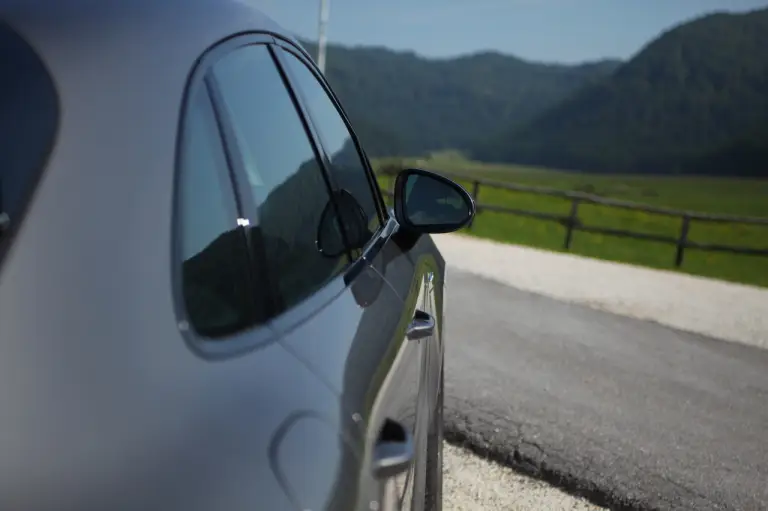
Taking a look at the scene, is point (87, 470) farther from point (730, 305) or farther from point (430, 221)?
point (730, 305)

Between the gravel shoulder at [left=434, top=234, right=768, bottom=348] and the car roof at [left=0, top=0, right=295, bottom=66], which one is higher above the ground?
the car roof at [left=0, top=0, right=295, bottom=66]

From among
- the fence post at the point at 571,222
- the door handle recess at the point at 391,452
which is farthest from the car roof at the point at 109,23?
the fence post at the point at 571,222

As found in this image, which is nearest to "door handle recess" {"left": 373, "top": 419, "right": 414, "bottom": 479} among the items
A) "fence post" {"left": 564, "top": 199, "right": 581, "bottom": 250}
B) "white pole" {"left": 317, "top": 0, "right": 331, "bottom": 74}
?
"fence post" {"left": 564, "top": 199, "right": 581, "bottom": 250}

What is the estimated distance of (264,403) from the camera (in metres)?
1.03

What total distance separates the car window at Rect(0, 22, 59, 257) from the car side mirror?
1.34 m

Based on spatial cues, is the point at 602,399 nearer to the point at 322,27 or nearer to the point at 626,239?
the point at 626,239

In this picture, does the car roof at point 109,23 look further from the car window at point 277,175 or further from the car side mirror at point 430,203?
the car side mirror at point 430,203

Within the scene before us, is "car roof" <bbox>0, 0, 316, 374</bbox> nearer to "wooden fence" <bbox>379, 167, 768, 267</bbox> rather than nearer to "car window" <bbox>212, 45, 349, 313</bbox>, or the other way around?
"car window" <bbox>212, 45, 349, 313</bbox>

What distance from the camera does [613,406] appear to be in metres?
4.92

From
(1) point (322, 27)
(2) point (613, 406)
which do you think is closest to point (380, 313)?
(2) point (613, 406)

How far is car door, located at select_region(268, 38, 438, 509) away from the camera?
1.32 m

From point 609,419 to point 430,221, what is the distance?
110 inches

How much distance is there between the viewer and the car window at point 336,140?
202cm

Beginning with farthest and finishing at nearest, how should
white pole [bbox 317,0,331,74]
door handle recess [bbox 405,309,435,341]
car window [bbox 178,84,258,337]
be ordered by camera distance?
white pole [bbox 317,0,331,74] → door handle recess [bbox 405,309,435,341] → car window [bbox 178,84,258,337]
